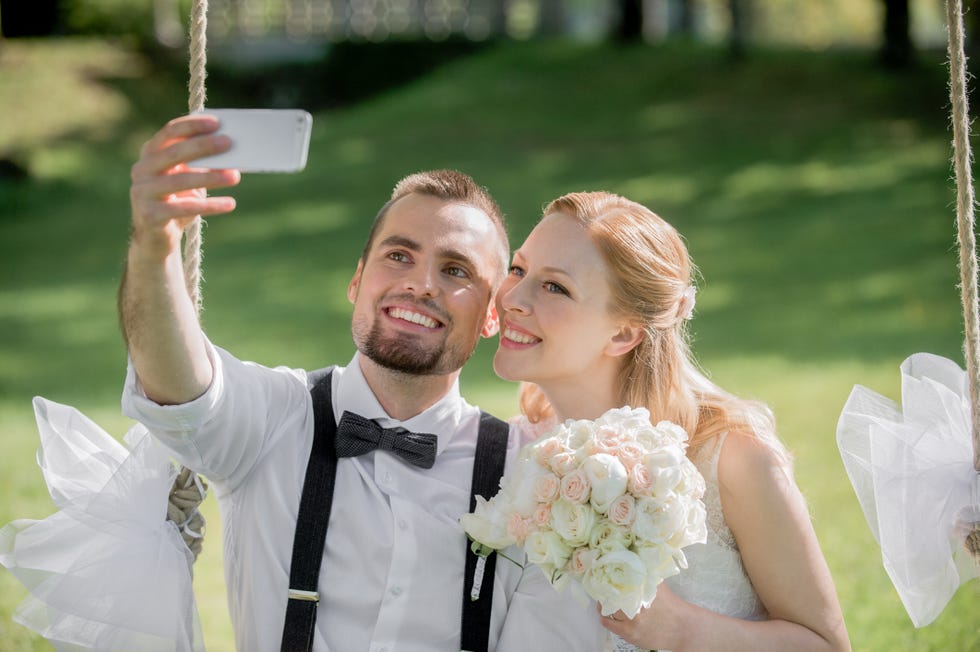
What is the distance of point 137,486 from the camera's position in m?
2.99

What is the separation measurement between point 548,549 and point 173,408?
37.4 inches

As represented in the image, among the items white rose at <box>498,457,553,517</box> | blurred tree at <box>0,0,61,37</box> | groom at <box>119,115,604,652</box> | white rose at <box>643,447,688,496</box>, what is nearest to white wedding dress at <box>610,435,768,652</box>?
groom at <box>119,115,604,652</box>

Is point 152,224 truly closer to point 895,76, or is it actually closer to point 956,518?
point 956,518

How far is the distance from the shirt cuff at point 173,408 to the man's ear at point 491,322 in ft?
3.03

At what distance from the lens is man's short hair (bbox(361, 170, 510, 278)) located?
3.42 meters

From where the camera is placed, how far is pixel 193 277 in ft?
9.50

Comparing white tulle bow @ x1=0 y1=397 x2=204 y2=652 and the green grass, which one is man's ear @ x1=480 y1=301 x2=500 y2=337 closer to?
white tulle bow @ x1=0 y1=397 x2=204 y2=652

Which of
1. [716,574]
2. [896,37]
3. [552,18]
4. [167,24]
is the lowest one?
[716,574]

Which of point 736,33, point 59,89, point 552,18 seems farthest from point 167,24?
point 736,33

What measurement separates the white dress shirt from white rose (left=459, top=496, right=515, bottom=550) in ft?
1.11

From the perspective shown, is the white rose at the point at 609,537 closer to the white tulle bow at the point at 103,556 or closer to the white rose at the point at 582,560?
the white rose at the point at 582,560

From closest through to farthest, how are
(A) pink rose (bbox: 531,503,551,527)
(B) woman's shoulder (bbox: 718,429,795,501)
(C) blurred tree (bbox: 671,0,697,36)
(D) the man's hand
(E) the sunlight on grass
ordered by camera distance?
(D) the man's hand < (A) pink rose (bbox: 531,503,551,527) < (B) woman's shoulder (bbox: 718,429,795,501) < (E) the sunlight on grass < (C) blurred tree (bbox: 671,0,697,36)

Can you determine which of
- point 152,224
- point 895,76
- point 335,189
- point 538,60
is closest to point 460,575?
point 152,224

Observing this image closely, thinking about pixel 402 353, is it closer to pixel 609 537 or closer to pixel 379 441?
pixel 379 441
